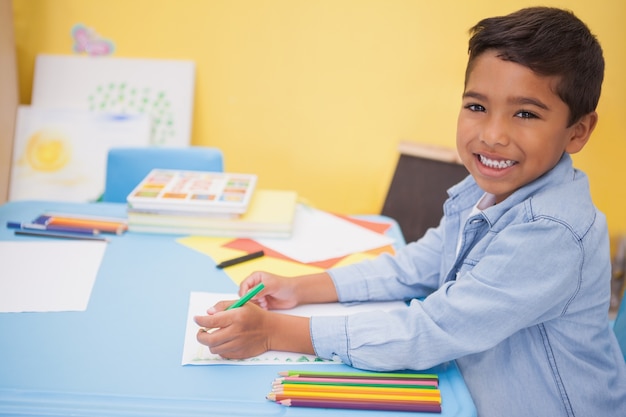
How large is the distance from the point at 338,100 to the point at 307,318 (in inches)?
60.3

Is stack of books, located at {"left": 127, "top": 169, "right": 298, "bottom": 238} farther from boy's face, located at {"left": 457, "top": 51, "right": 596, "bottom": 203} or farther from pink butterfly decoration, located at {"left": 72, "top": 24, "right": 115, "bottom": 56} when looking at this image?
pink butterfly decoration, located at {"left": 72, "top": 24, "right": 115, "bottom": 56}

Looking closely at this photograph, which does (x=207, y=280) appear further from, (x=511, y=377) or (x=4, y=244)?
(x=511, y=377)

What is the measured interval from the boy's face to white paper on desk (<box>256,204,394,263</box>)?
1.37ft

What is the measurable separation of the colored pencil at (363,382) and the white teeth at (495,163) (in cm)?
34

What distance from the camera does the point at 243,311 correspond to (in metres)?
0.83

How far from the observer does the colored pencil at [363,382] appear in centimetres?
76

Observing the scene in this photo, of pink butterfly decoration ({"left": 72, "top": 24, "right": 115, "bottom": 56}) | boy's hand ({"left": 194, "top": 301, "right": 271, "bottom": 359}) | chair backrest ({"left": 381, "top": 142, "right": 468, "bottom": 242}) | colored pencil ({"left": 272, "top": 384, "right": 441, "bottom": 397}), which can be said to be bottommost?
chair backrest ({"left": 381, "top": 142, "right": 468, "bottom": 242})

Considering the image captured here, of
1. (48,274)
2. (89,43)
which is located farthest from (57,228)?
(89,43)

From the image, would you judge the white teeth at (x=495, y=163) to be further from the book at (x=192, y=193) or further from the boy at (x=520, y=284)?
the book at (x=192, y=193)

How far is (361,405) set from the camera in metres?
0.73

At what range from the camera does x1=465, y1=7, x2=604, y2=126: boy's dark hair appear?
2.77 feet

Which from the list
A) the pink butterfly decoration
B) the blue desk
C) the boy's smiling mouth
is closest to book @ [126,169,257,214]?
the blue desk

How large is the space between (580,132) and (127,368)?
73cm

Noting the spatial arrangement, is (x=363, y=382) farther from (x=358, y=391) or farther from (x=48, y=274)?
(x=48, y=274)
